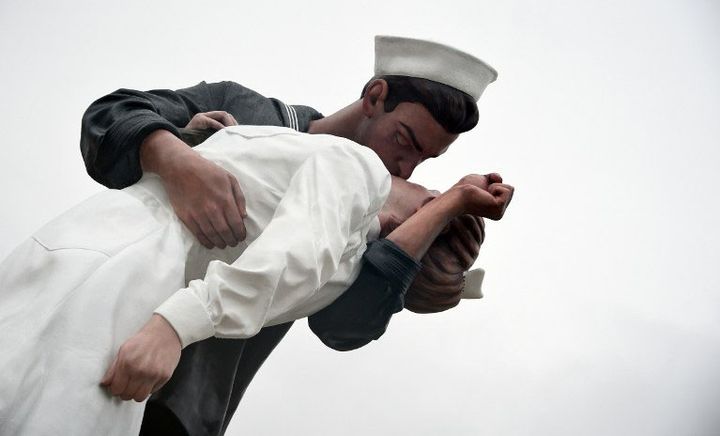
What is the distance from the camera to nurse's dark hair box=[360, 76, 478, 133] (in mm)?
2086

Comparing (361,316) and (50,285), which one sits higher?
(50,285)

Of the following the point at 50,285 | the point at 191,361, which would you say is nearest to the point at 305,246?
the point at 50,285

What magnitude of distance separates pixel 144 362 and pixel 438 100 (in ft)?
3.00

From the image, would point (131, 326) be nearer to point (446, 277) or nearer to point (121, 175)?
point (121, 175)

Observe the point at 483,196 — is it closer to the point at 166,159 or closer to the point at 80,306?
the point at 166,159

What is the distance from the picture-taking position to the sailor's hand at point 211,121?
6.82 ft

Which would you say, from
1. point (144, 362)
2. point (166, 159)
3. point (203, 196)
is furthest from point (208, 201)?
point (144, 362)

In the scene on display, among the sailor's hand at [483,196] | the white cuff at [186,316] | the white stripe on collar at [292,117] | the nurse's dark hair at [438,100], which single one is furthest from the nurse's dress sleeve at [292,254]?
the white stripe on collar at [292,117]

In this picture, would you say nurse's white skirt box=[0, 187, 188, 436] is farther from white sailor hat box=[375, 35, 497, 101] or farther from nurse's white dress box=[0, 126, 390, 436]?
white sailor hat box=[375, 35, 497, 101]

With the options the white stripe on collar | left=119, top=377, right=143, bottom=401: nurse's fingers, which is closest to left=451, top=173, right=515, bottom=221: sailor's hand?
the white stripe on collar

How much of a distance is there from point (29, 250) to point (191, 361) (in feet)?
1.61

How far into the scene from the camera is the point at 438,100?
2.09 m

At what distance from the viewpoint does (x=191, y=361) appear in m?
1.99

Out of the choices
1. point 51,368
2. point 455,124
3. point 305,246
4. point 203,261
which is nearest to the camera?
point 51,368
